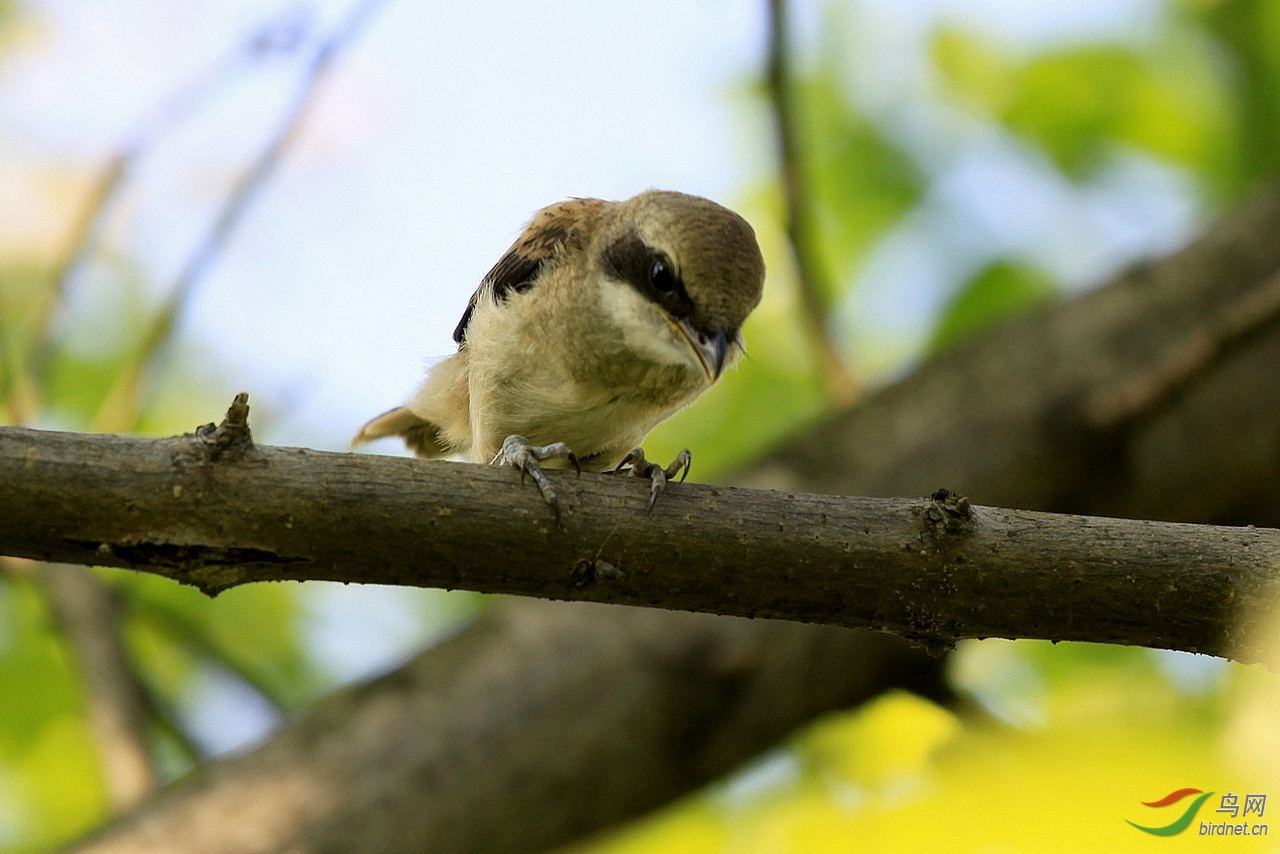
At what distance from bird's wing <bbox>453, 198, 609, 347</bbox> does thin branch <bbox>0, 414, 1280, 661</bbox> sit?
85.9 inches

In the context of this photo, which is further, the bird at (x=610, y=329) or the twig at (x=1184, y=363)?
the twig at (x=1184, y=363)

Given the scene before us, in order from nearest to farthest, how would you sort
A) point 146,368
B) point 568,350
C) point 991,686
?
point 568,350 < point 146,368 < point 991,686

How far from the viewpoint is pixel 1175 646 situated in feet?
12.0

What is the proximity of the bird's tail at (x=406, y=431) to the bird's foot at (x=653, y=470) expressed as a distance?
182 centimetres

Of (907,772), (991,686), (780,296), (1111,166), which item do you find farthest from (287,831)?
(1111,166)

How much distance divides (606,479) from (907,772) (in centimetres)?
307

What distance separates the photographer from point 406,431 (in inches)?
267

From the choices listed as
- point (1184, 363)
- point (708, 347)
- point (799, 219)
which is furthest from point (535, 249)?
point (1184, 363)

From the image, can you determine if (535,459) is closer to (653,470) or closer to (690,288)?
(653,470)

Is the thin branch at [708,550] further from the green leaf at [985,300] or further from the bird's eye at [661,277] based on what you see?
the green leaf at [985,300]

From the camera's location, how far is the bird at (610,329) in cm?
490

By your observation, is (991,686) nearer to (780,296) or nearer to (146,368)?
(780,296)

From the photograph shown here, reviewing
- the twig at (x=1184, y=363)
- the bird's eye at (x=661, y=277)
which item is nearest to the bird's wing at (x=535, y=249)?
the bird's eye at (x=661, y=277)

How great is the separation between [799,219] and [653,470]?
340 centimetres
